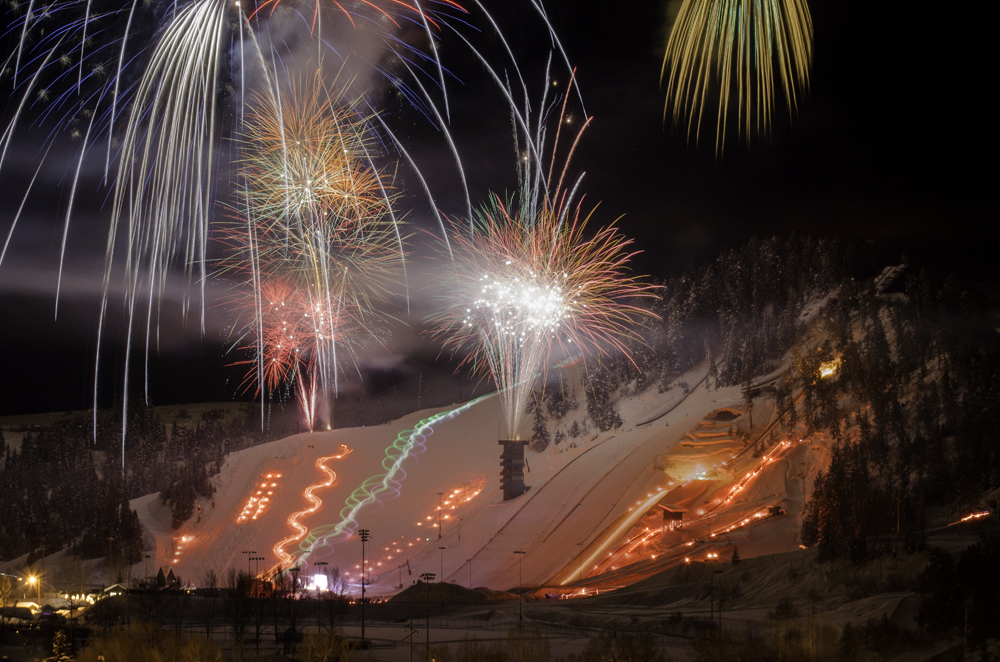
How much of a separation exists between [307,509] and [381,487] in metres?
6.45

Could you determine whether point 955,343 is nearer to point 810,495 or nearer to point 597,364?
point 810,495

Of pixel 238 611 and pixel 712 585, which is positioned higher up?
pixel 712 585

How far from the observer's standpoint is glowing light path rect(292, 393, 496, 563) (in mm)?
60625

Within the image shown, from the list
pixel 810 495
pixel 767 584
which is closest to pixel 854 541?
pixel 767 584

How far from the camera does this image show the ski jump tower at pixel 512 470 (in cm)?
5975

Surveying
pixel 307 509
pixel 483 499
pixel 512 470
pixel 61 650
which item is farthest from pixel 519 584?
pixel 307 509

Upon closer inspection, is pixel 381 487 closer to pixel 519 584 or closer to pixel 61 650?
pixel 519 584

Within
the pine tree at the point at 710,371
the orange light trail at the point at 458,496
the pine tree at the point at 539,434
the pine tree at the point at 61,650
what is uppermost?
the pine tree at the point at 710,371

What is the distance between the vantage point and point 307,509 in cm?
6631

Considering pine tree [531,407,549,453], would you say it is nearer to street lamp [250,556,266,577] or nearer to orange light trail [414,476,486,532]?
orange light trail [414,476,486,532]

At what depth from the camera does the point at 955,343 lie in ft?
171

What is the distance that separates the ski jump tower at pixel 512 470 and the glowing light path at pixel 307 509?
16.8 metres

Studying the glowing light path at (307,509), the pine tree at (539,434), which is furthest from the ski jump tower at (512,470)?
the glowing light path at (307,509)

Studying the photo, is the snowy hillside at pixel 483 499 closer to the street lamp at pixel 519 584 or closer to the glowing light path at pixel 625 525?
the glowing light path at pixel 625 525
